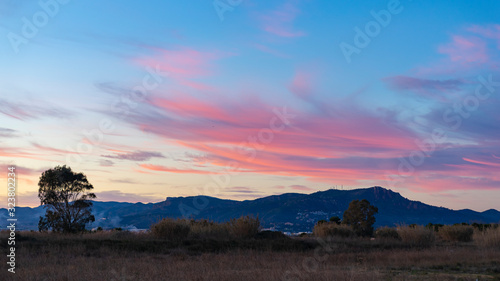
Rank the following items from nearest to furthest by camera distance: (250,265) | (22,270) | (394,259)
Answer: (22,270) < (250,265) < (394,259)

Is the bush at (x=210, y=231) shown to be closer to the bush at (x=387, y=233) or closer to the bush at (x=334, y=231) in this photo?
the bush at (x=334, y=231)

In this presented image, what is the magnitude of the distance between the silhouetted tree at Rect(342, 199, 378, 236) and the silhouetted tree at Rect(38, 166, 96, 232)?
2491cm

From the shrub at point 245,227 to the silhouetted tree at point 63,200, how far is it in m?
13.6

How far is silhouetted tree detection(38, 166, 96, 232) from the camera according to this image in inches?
1446

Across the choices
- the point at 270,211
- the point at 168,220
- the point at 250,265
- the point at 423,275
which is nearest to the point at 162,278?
the point at 250,265

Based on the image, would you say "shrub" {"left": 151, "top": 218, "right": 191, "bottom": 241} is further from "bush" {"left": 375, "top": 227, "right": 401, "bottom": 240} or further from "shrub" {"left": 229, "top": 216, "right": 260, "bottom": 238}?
"bush" {"left": 375, "top": 227, "right": 401, "bottom": 240}

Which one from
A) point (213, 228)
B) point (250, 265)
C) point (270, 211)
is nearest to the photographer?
point (250, 265)

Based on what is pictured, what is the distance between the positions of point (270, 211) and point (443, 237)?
441ft

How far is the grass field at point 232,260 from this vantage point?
1603cm

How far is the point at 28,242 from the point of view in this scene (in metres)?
25.1

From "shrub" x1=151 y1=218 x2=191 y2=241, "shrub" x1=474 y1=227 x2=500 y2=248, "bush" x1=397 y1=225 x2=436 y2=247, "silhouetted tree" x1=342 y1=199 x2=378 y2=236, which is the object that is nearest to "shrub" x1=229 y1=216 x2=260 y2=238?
"shrub" x1=151 y1=218 x2=191 y2=241

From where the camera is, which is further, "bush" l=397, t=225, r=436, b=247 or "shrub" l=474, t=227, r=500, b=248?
"bush" l=397, t=225, r=436, b=247

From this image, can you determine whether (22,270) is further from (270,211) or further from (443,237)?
(270,211)

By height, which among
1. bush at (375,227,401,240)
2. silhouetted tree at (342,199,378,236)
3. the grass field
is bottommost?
the grass field
